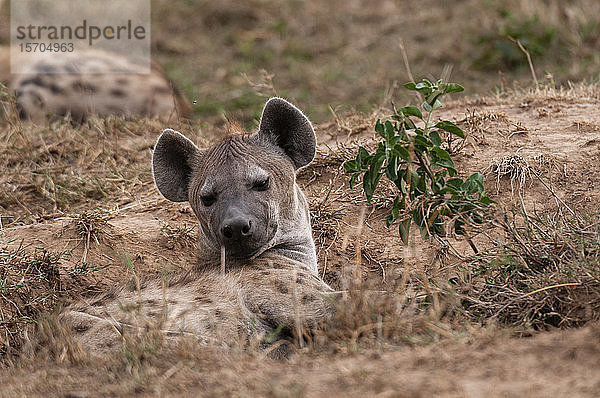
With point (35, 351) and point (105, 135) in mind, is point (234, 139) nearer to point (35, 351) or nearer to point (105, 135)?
point (35, 351)

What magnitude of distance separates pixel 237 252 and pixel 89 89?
3.90 m

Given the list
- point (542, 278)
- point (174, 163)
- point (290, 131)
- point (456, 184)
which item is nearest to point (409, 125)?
Result: point (456, 184)

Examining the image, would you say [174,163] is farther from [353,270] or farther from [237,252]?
[353,270]

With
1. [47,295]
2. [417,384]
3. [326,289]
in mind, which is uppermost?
[417,384]

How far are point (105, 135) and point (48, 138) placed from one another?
1.36 feet

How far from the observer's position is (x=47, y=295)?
4.15m

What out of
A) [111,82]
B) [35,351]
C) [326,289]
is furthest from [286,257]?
[111,82]

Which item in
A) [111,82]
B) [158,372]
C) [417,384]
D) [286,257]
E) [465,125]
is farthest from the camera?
[111,82]

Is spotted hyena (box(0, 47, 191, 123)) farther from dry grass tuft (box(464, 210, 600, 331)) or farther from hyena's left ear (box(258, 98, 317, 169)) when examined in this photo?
dry grass tuft (box(464, 210, 600, 331))

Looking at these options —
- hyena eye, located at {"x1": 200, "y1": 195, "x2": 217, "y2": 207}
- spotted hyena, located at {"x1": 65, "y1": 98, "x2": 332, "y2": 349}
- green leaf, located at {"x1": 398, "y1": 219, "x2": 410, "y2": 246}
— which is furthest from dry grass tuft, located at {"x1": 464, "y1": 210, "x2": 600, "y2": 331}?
hyena eye, located at {"x1": 200, "y1": 195, "x2": 217, "y2": 207}

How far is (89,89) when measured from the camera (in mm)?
7188

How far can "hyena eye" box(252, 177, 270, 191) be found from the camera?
385cm

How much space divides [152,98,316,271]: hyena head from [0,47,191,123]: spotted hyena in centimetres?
268

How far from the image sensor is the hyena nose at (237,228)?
3572 millimetres
